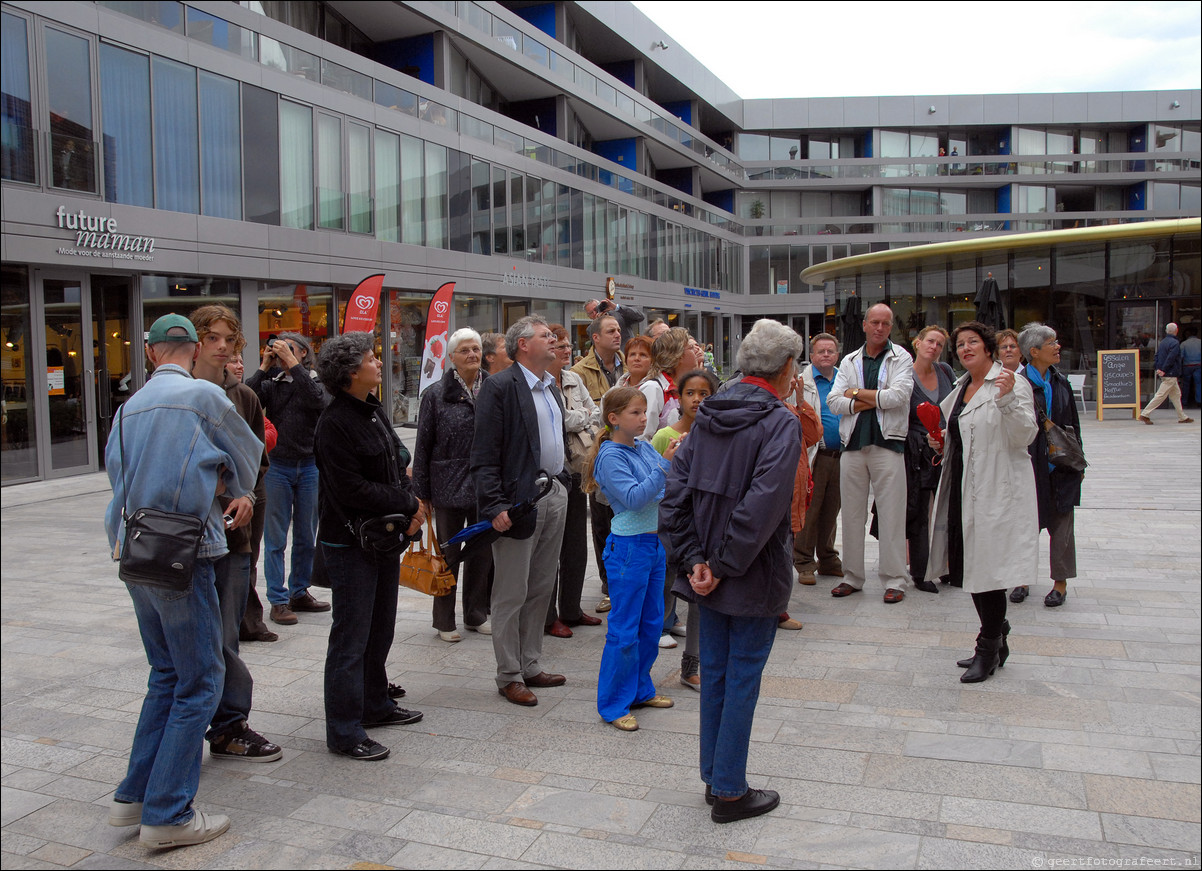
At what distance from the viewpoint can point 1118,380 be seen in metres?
19.6

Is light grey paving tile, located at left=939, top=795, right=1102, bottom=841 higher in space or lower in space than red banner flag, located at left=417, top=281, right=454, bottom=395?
lower

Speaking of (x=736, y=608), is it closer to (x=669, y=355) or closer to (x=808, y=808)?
(x=808, y=808)

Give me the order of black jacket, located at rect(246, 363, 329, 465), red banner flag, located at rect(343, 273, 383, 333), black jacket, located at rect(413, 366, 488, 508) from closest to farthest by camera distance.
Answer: black jacket, located at rect(413, 366, 488, 508), black jacket, located at rect(246, 363, 329, 465), red banner flag, located at rect(343, 273, 383, 333)

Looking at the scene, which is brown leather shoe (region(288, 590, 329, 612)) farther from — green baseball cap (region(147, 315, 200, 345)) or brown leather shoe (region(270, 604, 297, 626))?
green baseball cap (region(147, 315, 200, 345))

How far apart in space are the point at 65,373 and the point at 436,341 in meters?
5.83

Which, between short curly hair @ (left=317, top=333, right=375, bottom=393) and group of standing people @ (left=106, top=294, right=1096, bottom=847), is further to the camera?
short curly hair @ (left=317, top=333, right=375, bottom=393)

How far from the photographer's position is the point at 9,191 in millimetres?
12914

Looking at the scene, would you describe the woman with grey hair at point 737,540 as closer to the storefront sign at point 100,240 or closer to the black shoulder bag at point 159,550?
the black shoulder bag at point 159,550

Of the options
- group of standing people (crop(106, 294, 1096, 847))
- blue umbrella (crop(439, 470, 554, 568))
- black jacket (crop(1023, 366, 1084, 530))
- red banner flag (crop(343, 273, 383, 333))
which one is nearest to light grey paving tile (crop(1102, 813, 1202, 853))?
group of standing people (crop(106, 294, 1096, 847))

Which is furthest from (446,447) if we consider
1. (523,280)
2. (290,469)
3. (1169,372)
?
(523,280)

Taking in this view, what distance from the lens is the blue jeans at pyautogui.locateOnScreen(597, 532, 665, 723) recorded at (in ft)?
14.4

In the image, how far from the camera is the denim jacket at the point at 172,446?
11.0 feet

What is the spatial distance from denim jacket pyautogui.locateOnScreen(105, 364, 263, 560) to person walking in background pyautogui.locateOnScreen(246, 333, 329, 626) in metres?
2.63

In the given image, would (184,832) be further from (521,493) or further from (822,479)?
(822,479)
